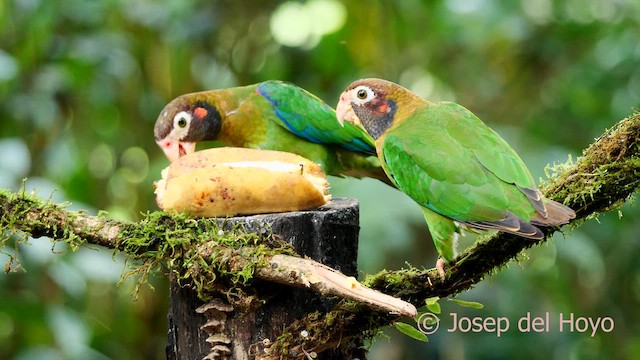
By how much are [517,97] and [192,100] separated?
125 inches

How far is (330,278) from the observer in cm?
235

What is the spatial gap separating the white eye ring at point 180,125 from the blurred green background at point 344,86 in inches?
60.3

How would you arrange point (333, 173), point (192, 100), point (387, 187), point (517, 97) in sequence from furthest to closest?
1. point (517, 97)
2. point (387, 187)
3. point (333, 173)
4. point (192, 100)

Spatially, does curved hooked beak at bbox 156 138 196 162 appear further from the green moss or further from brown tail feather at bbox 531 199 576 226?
brown tail feather at bbox 531 199 576 226

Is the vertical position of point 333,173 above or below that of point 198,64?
below

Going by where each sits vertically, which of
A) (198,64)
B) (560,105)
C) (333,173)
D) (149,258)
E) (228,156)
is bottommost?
(149,258)

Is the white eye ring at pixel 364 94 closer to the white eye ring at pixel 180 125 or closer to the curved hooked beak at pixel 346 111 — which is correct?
the curved hooked beak at pixel 346 111

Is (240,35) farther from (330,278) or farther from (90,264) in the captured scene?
(330,278)

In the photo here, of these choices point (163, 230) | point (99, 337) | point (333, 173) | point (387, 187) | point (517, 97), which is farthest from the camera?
point (517, 97)

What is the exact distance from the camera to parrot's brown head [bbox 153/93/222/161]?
385 cm

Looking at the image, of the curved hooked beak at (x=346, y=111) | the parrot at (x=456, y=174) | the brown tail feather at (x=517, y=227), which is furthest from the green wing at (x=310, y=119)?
the brown tail feather at (x=517, y=227)

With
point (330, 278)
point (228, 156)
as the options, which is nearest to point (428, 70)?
point (228, 156)

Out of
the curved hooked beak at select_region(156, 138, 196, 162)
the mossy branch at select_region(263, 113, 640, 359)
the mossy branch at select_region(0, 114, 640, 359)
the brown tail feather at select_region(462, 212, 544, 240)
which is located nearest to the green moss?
the mossy branch at select_region(0, 114, 640, 359)

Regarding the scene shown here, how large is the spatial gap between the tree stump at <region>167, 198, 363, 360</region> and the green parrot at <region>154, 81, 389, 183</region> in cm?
128
